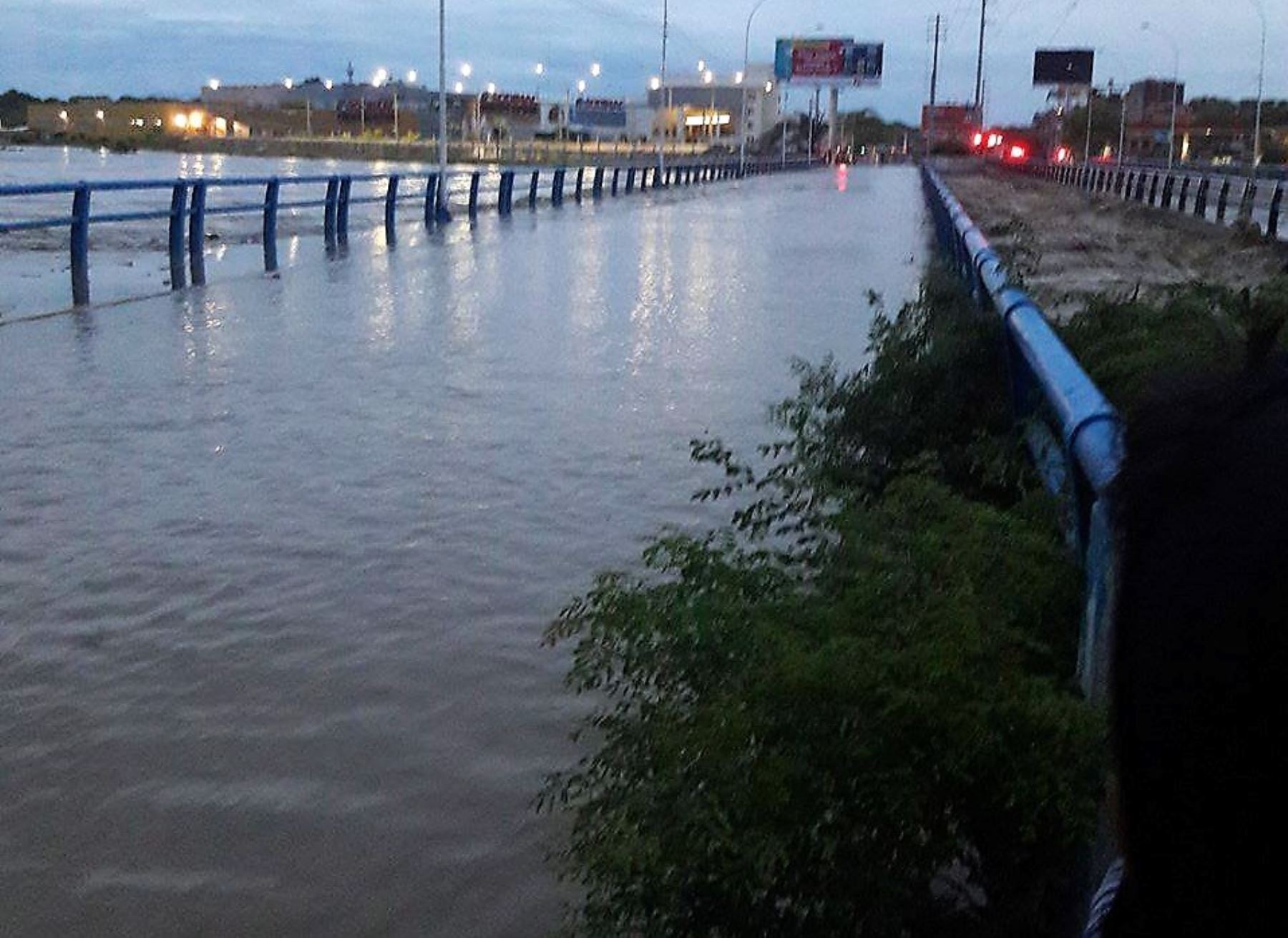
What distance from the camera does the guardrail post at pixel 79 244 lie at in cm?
1457

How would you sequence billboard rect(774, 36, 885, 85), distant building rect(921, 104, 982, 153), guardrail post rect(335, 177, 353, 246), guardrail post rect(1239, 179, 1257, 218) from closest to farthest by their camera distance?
guardrail post rect(335, 177, 353, 246) → guardrail post rect(1239, 179, 1257, 218) → billboard rect(774, 36, 885, 85) → distant building rect(921, 104, 982, 153)

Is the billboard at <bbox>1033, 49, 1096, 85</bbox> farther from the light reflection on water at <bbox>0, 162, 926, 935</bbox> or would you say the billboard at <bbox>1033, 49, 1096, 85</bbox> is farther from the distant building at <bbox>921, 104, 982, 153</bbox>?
the light reflection on water at <bbox>0, 162, 926, 935</bbox>

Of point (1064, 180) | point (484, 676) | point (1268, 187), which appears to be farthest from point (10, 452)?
point (1064, 180)

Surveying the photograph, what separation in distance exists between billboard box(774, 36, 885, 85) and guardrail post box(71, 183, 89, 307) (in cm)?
10317

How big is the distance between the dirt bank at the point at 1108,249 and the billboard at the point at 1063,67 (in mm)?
60015

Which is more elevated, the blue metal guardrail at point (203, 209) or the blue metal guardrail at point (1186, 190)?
the blue metal guardrail at point (203, 209)

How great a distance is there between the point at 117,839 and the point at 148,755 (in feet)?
1.67

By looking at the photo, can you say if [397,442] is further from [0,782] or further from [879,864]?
[879,864]

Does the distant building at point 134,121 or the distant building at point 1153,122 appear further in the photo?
the distant building at point 134,121

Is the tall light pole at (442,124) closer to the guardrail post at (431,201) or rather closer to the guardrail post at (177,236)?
the guardrail post at (431,201)

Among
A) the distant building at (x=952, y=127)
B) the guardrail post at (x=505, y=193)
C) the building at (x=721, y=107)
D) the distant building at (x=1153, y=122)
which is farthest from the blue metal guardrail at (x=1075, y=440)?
the building at (x=721, y=107)

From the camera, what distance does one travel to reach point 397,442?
344 inches

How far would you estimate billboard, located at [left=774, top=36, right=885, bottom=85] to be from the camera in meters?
114

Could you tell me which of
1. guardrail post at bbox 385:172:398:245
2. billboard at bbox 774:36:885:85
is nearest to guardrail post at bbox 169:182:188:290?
guardrail post at bbox 385:172:398:245
